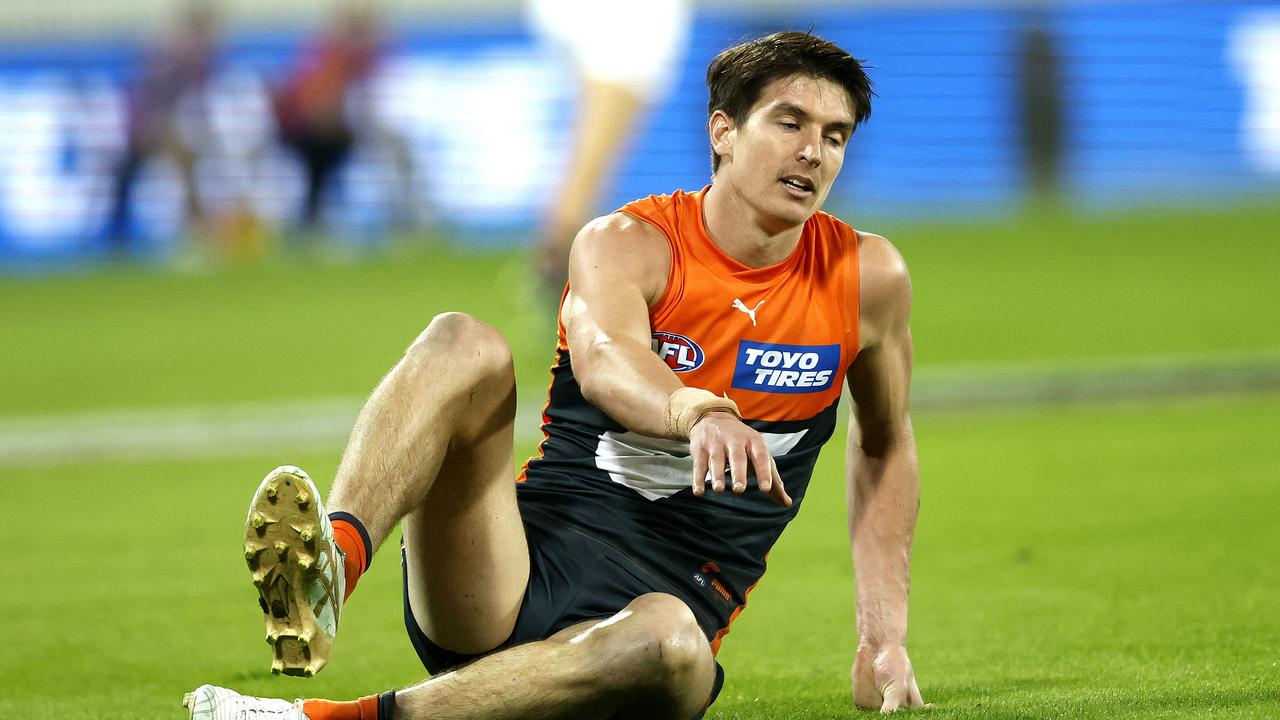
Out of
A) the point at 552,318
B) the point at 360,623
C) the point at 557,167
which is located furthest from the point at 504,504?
the point at 557,167

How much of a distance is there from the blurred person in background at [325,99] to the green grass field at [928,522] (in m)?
3.10

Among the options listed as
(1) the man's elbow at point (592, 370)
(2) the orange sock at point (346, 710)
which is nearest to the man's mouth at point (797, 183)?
(1) the man's elbow at point (592, 370)

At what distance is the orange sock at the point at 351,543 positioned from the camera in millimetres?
3145

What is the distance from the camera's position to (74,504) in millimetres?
6996

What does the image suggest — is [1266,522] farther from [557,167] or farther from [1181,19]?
[1181,19]

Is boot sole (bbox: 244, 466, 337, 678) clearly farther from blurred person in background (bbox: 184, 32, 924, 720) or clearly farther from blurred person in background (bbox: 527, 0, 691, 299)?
blurred person in background (bbox: 527, 0, 691, 299)

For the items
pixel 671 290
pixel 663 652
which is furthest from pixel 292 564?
pixel 671 290

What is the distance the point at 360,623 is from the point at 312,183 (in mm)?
11826

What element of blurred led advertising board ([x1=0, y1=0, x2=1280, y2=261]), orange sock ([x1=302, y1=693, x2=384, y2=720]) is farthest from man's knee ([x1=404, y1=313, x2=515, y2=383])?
blurred led advertising board ([x1=0, y1=0, x2=1280, y2=261])

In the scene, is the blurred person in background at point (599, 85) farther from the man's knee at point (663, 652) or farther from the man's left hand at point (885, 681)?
the man's knee at point (663, 652)

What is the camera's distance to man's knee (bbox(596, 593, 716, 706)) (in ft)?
10.1

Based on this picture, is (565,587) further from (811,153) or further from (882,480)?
(811,153)

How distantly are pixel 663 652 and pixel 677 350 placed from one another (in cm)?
69

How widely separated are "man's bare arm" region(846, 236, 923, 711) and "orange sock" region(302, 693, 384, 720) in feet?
3.42
